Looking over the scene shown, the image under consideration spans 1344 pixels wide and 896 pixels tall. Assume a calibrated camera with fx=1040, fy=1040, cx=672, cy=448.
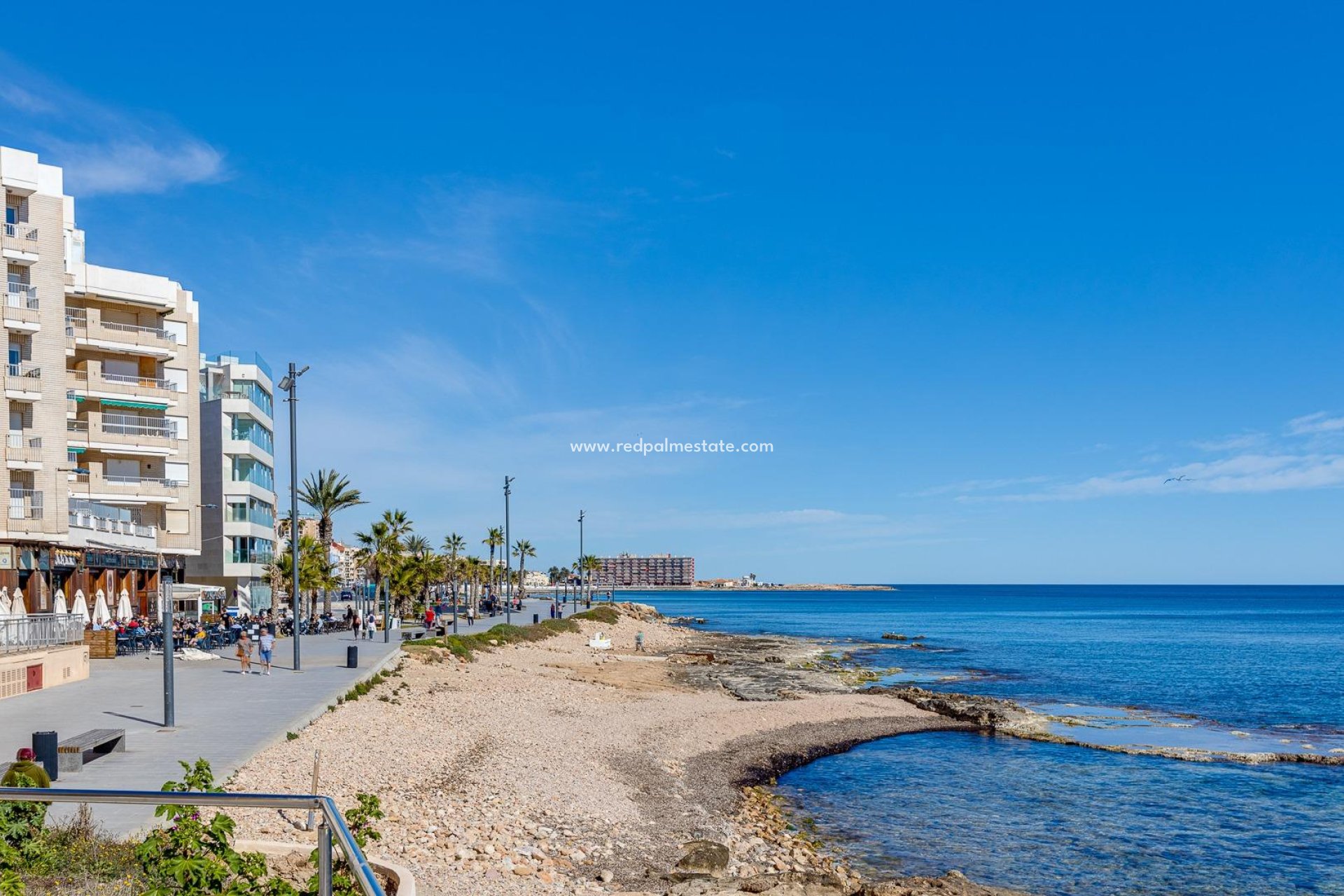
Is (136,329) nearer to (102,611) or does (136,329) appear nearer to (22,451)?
(22,451)

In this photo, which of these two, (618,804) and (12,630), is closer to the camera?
(618,804)

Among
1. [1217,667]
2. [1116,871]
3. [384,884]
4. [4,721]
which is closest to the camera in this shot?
[384,884]

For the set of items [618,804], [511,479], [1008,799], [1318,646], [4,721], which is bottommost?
[1318,646]

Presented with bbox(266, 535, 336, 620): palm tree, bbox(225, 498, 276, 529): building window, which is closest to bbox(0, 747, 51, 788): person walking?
bbox(266, 535, 336, 620): palm tree

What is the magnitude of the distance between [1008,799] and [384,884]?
1932 cm

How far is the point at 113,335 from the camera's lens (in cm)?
5381

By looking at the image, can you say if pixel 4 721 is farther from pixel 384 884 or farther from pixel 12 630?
pixel 384 884

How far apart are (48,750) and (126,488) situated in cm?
4379

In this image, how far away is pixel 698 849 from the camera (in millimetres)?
16969

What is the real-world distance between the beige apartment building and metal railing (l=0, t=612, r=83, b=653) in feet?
28.2

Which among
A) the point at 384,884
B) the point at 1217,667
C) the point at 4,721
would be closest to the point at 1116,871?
the point at 384,884

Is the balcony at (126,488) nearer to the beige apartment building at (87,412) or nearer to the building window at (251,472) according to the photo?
the beige apartment building at (87,412)

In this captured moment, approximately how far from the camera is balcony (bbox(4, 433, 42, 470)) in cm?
4034

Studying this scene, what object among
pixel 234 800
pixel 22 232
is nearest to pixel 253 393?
pixel 22 232
